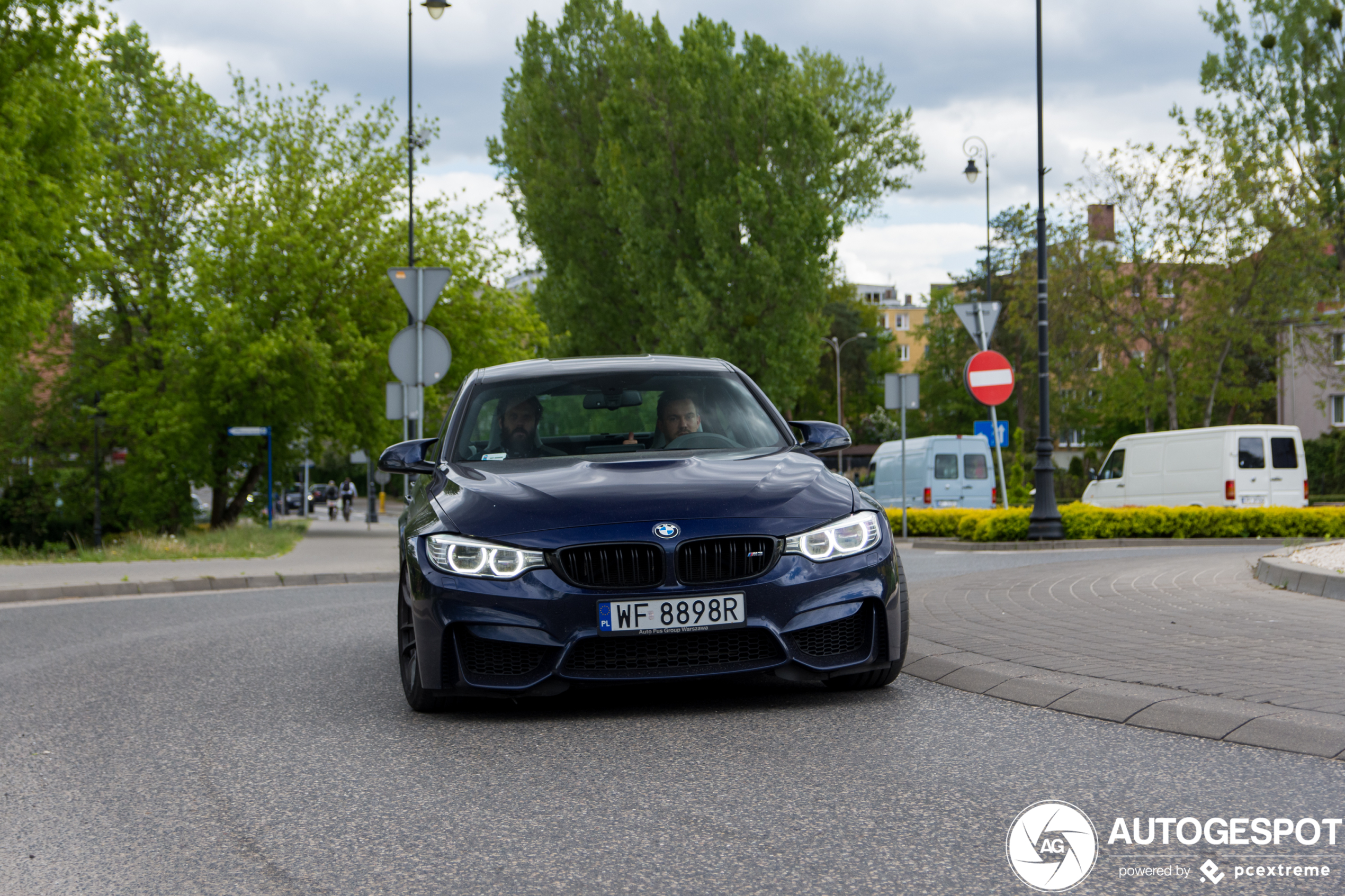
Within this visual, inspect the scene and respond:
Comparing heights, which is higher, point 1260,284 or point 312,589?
point 1260,284

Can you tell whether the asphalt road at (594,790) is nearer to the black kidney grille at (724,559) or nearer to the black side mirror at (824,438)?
the black kidney grille at (724,559)

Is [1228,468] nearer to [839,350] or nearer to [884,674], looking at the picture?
[884,674]

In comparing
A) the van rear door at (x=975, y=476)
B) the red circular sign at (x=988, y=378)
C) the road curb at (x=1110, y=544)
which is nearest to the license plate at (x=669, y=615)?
the red circular sign at (x=988, y=378)

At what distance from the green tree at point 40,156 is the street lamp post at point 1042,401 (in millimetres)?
14847

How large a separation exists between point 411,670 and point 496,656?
0.63 m

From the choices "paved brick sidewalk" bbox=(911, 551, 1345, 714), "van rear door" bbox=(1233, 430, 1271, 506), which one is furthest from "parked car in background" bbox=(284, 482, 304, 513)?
"paved brick sidewalk" bbox=(911, 551, 1345, 714)

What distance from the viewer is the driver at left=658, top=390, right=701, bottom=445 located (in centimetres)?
688

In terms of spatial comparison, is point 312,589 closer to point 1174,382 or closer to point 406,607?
point 406,607

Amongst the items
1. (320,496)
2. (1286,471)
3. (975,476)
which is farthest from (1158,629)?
(320,496)

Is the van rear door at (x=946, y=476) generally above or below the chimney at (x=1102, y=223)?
below

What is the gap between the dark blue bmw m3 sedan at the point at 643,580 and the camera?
5.43m

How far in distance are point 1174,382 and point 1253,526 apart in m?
24.1

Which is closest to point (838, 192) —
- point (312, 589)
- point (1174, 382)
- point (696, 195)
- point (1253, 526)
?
point (696, 195)

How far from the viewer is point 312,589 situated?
1527 centimetres
